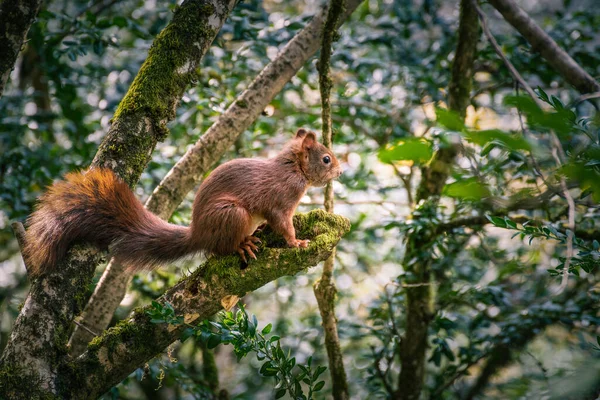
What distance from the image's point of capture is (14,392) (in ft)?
5.30

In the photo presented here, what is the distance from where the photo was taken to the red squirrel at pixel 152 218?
6.40 ft

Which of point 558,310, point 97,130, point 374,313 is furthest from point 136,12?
point 558,310

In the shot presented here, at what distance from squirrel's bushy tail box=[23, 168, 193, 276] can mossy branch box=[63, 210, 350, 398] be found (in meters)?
0.34

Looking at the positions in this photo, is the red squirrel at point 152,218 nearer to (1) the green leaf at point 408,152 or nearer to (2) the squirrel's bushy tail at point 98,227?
(2) the squirrel's bushy tail at point 98,227

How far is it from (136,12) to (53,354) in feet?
11.0

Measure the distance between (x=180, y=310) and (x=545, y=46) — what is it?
7.41ft

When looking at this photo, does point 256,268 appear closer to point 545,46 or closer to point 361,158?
point 545,46

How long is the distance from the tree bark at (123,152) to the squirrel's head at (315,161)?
0.82m

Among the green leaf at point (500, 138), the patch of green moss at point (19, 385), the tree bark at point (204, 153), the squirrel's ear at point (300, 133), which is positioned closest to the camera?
the green leaf at point (500, 138)

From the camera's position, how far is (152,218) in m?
2.27

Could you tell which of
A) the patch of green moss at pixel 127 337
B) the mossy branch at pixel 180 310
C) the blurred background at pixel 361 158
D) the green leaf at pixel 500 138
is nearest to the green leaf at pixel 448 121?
the green leaf at pixel 500 138

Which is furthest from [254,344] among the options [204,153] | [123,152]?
[204,153]

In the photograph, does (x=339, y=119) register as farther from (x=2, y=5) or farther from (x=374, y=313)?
(x=2, y=5)

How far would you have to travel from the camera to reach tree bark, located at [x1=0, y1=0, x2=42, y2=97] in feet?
6.36
